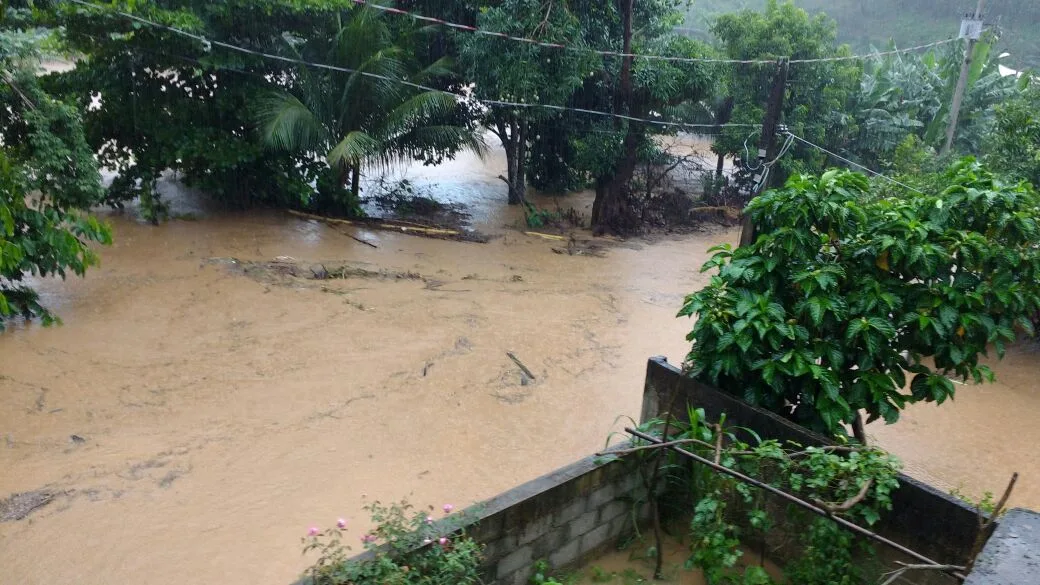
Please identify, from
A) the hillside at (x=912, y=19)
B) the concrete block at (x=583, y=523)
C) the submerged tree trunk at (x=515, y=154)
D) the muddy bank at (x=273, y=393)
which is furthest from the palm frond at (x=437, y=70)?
the hillside at (x=912, y=19)

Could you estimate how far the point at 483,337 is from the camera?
904cm

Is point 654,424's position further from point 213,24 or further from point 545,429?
point 213,24

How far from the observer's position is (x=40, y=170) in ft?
26.1

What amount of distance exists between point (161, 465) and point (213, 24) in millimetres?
7626

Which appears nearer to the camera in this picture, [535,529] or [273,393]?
[535,529]

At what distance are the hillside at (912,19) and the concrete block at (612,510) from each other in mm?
27344

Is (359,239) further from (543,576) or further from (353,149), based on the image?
(543,576)

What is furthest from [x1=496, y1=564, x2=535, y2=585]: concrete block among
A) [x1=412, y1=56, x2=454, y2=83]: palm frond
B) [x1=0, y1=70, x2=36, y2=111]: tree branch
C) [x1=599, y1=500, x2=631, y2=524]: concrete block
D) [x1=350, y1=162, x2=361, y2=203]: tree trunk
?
[x1=412, y1=56, x2=454, y2=83]: palm frond

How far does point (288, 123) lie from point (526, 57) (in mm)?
3861

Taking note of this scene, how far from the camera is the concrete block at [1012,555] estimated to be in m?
2.15

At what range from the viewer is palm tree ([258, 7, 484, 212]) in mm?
11805

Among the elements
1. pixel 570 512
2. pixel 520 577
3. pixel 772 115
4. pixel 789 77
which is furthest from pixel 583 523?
pixel 789 77

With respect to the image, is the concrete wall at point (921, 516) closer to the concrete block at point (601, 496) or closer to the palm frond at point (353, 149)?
the concrete block at point (601, 496)

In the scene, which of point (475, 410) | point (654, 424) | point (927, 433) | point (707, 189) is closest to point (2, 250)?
point (654, 424)
